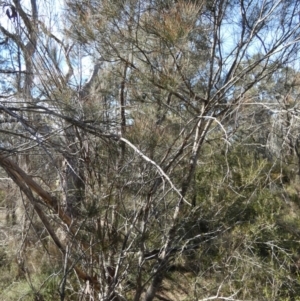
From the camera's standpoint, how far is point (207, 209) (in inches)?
205

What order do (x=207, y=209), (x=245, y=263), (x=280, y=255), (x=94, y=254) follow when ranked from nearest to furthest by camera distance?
(x=94, y=254)
(x=245, y=263)
(x=207, y=209)
(x=280, y=255)

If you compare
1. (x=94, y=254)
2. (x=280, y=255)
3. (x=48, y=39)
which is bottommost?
(x=280, y=255)

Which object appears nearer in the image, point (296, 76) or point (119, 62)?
point (119, 62)

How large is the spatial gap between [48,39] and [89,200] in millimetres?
1544

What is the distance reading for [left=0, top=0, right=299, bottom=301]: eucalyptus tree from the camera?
3.74 m

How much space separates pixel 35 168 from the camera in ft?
14.5

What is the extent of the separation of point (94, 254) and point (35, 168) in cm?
96

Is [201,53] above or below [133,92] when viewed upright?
above

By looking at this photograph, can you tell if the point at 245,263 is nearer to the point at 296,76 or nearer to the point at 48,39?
the point at 296,76

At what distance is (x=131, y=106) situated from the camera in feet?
14.1

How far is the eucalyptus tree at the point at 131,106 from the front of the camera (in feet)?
12.3

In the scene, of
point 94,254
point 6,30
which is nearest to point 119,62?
point 6,30

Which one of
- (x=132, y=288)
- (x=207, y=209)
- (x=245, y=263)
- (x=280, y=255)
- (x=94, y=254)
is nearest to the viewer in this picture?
(x=94, y=254)

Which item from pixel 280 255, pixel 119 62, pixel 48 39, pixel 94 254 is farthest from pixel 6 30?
pixel 280 255
